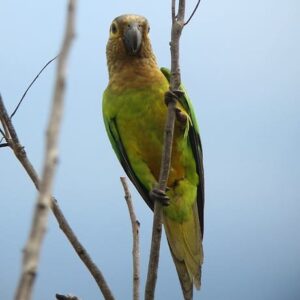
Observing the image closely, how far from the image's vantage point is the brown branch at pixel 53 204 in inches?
48.6

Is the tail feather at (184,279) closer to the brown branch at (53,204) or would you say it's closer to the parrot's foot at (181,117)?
the parrot's foot at (181,117)

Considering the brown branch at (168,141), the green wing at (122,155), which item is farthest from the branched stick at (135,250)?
the green wing at (122,155)

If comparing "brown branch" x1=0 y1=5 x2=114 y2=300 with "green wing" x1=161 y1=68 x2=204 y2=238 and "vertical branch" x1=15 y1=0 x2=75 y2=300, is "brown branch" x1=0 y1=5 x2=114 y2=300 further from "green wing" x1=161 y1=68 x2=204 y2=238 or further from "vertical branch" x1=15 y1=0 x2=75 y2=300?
"green wing" x1=161 y1=68 x2=204 y2=238

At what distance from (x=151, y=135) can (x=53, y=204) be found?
2.84 feet

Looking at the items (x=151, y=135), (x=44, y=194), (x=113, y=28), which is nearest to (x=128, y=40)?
(x=113, y=28)

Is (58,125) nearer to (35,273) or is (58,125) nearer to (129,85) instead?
(35,273)

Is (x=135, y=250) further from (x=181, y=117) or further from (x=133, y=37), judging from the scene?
(x=133, y=37)

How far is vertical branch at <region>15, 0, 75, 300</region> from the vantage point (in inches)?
18.3

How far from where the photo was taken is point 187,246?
2.20 meters

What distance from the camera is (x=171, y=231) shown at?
224 centimetres

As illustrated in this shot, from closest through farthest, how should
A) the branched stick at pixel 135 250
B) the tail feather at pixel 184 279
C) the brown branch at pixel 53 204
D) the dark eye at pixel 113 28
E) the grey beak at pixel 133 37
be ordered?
the brown branch at pixel 53 204 → the branched stick at pixel 135 250 → the tail feather at pixel 184 279 → the grey beak at pixel 133 37 → the dark eye at pixel 113 28

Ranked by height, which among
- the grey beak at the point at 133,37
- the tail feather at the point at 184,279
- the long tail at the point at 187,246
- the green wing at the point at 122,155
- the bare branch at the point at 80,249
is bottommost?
the bare branch at the point at 80,249

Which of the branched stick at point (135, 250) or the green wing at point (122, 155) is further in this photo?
the green wing at point (122, 155)

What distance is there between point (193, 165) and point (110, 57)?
0.56 meters
